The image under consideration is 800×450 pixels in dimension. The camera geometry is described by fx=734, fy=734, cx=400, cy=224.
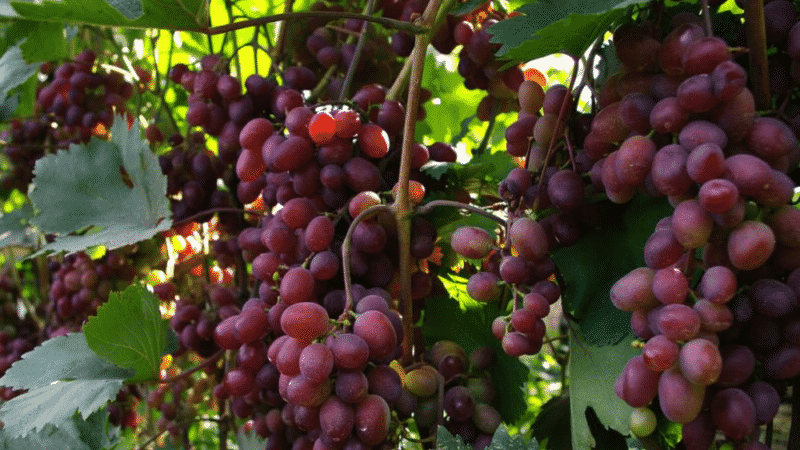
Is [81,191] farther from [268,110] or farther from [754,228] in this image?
[754,228]

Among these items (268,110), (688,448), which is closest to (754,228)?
(688,448)

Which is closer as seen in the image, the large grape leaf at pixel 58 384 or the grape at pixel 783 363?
the grape at pixel 783 363

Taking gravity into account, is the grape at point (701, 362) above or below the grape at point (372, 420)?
above

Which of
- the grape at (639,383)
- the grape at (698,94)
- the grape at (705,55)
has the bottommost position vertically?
the grape at (639,383)

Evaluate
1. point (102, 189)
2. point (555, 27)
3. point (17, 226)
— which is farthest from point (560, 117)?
point (17, 226)

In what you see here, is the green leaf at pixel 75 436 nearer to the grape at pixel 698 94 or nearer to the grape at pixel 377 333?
the grape at pixel 377 333

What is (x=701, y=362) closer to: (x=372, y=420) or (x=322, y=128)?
(x=372, y=420)

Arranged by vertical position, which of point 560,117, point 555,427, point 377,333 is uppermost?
point 560,117

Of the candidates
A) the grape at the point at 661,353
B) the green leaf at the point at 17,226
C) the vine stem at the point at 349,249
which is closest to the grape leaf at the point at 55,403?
the vine stem at the point at 349,249
